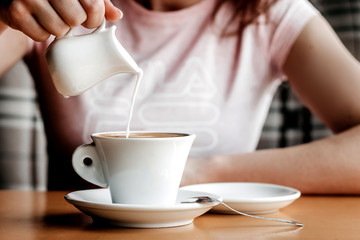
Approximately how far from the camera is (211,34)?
4.30 ft

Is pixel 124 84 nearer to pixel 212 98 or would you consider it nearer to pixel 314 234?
pixel 212 98

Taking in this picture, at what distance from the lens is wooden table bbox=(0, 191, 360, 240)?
58cm

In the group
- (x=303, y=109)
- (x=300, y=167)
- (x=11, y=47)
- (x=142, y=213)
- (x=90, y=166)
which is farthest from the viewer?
(x=303, y=109)

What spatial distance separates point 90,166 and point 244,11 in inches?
30.4

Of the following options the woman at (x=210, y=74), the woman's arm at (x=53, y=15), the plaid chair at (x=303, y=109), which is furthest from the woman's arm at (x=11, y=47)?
the plaid chair at (x=303, y=109)

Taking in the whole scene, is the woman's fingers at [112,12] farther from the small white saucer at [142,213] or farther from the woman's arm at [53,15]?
the small white saucer at [142,213]

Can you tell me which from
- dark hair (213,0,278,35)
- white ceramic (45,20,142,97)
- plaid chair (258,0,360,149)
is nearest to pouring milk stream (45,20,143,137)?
white ceramic (45,20,142,97)

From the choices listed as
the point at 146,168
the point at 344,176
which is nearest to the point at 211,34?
the point at 344,176

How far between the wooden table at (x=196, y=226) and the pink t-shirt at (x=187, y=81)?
0.46m

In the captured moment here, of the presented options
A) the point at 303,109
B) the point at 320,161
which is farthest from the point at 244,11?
the point at 303,109

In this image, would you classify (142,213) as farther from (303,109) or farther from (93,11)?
(303,109)

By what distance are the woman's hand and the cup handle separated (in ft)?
0.55

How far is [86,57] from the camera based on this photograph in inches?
26.0

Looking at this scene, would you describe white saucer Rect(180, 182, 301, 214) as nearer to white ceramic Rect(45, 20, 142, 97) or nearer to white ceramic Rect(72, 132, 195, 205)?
white ceramic Rect(72, 132, 195, 205)
